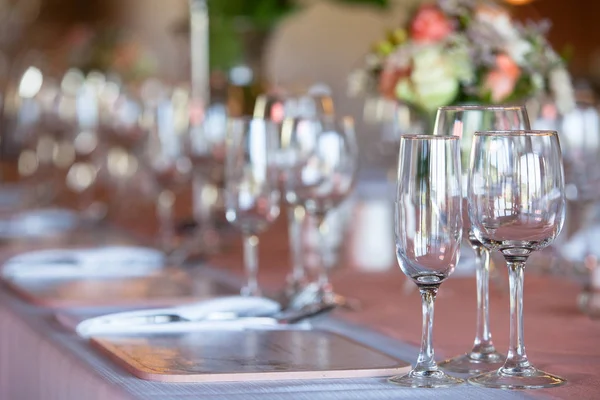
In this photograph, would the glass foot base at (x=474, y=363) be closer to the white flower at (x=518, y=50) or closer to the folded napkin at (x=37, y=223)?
the white flower at (x=518, y=50)

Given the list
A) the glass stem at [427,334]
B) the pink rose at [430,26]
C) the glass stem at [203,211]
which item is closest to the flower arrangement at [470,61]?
the pink rose at [430,26]

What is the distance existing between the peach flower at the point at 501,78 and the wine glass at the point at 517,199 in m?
0.65

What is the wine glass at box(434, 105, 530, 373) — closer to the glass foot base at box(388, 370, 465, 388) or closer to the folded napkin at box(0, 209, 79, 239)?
the glass foot base at box(388, 370, 465, 388)

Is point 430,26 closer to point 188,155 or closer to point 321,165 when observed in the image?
point 321,165

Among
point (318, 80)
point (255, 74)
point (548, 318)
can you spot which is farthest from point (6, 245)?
point (318, 80)

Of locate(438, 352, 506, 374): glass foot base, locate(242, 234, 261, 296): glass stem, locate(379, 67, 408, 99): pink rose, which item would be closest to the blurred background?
locate(379, 67, 408, 99): pink rose

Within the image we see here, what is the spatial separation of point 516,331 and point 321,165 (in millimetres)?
592

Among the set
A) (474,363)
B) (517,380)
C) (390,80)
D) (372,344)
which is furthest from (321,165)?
(517,380)

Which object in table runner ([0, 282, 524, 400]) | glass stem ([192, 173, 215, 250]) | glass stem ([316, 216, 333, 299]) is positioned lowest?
table runner ([0, 282, 524, 400])

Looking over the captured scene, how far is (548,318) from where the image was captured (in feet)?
4.83

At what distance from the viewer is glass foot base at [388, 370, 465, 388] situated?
3.53 feet

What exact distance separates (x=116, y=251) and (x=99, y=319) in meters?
0.56

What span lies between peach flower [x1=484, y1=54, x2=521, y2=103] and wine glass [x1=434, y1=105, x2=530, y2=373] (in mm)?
348

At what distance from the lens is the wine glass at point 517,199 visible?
3.53 ft
